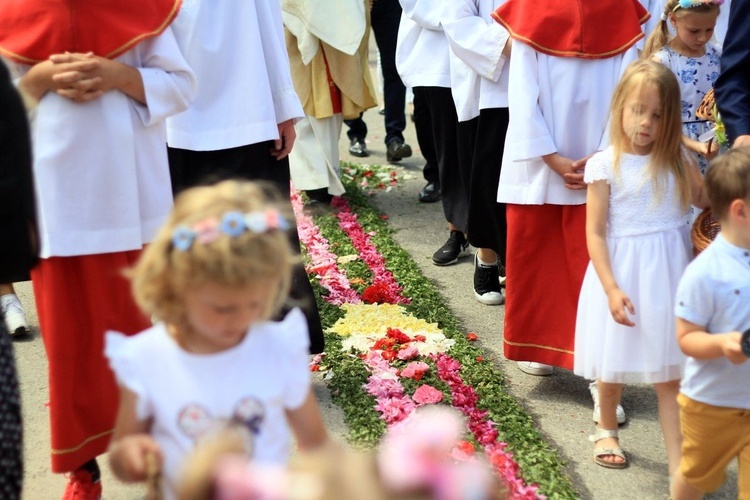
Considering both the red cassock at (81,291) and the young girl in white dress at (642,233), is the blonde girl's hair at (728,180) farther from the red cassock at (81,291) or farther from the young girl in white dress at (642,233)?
the red cassock at (81,291)

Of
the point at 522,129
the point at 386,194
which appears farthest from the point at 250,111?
the point at 386,194

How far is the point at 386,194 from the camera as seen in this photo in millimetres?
7891

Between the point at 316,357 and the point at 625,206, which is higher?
the point at 625,206

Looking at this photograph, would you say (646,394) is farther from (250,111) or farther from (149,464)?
(149,464)

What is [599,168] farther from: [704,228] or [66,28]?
[66,28]

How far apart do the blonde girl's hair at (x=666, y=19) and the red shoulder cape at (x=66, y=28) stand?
2.29 metres

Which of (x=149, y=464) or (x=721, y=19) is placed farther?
(x=721, y=19)

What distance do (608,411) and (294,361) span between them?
183 cm

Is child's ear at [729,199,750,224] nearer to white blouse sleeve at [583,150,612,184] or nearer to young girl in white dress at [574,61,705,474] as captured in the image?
young girl in white dress at [574,61,705,474]

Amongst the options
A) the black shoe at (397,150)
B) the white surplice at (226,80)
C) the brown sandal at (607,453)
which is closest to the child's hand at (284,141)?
the white surplice at (226,80)

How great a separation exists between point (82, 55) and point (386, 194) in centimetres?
473

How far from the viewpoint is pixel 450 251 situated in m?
6.28

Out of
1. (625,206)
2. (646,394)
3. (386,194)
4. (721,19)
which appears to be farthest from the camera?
(386,194)

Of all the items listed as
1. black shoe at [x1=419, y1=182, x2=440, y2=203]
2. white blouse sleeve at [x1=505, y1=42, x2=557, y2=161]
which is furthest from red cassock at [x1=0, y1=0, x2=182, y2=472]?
black shoe at [x1=419, y1=182, x2=440, y2=203]
